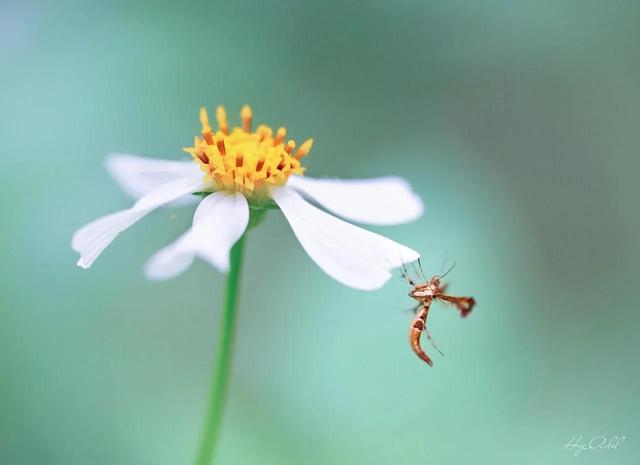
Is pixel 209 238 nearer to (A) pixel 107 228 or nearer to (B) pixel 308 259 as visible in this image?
(A) pixel 107 228

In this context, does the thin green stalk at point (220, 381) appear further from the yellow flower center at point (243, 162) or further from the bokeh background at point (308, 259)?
the bokeh background at point (308, 259)

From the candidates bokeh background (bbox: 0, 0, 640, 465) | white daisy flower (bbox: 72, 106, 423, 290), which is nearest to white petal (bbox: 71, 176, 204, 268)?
white daisy flower (bbox: 72, 106, 423, 290)

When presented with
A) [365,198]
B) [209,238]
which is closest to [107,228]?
[209,238]

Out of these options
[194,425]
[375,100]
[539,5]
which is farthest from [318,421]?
[539,5]

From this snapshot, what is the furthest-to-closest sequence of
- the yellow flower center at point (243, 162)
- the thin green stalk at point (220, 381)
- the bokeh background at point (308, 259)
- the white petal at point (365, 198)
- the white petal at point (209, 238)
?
1. the bokeh background at point (308, 259)
2. the white petal at point (365, 198)
3. the yellow flower center at point (243, 162)
4. the thin green stalk at point (220, 381)
5. the white petal at point (209, 238)

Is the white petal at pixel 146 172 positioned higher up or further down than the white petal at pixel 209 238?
higher up

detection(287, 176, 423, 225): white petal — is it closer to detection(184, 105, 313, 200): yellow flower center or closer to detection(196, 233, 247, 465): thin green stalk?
detection(184, 105, 313, 200): yellow flower center

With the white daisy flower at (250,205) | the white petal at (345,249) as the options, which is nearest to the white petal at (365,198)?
the white daisy flower at (250,205)

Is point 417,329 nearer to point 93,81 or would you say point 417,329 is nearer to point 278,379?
point 278,379
